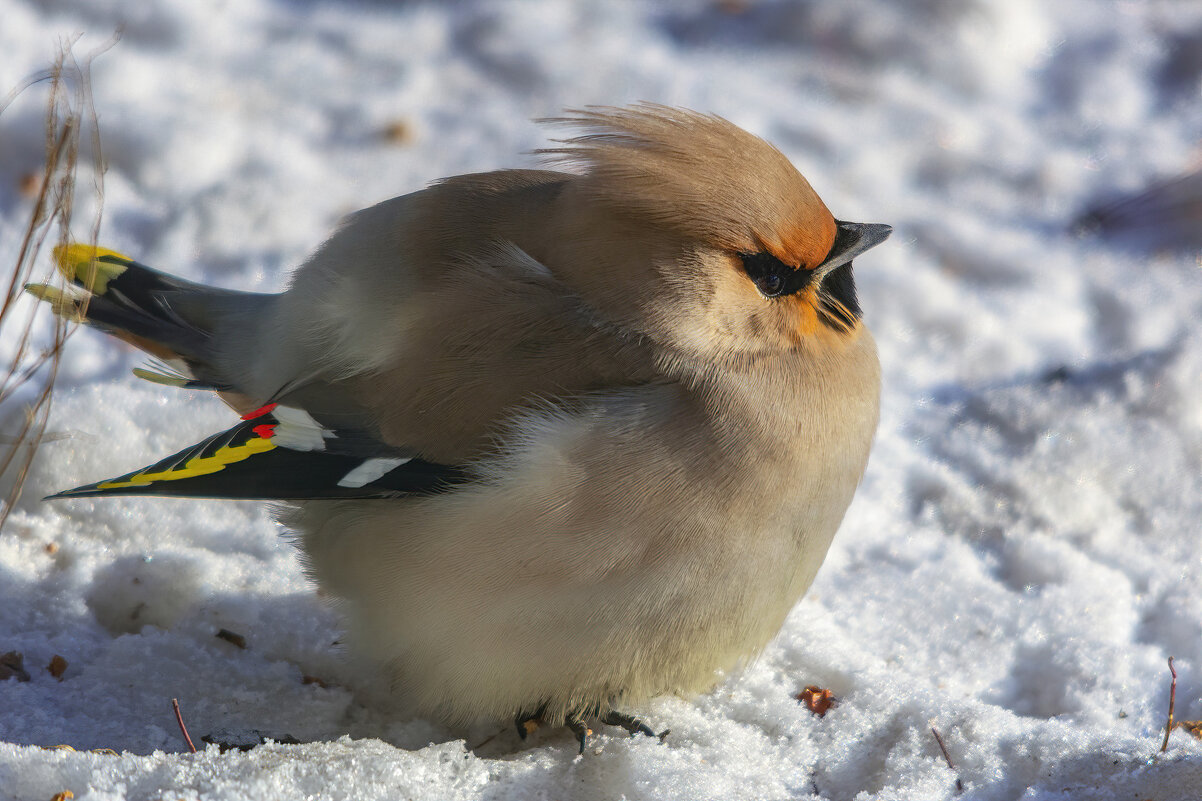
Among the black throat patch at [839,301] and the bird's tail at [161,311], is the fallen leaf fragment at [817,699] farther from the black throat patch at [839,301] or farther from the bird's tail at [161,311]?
→ the bird's tail at [161,311]

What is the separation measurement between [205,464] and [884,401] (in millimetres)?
2512

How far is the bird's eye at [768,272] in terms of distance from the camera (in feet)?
9.23

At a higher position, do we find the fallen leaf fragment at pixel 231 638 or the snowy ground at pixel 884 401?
the snowy ground at pixel 884 401

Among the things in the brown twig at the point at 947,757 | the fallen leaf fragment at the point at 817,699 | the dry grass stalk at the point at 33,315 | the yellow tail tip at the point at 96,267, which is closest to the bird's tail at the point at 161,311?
the yellow tail tip at the point at 96,267

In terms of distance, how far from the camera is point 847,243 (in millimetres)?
2969

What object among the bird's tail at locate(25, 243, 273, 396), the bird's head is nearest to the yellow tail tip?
the bird's tail at locate(25, 243, 273, 396)

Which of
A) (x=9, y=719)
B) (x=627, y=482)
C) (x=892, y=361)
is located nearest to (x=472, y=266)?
(x=627, y=482)

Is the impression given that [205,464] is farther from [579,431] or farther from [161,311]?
[579,431]

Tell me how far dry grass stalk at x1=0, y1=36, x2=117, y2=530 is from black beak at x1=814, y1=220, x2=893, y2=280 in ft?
5.35

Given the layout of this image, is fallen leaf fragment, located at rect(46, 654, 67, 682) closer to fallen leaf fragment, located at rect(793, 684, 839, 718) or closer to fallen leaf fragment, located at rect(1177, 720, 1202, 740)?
fallen leaf fragment, located at rect(793, 684, 839, 718)

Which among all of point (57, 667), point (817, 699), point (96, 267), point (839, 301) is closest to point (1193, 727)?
point (817, 699)

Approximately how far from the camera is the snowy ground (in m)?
2.86

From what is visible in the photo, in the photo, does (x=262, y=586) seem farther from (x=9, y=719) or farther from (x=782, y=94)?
(x=782, y=94)

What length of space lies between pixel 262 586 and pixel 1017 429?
255 centimetres
